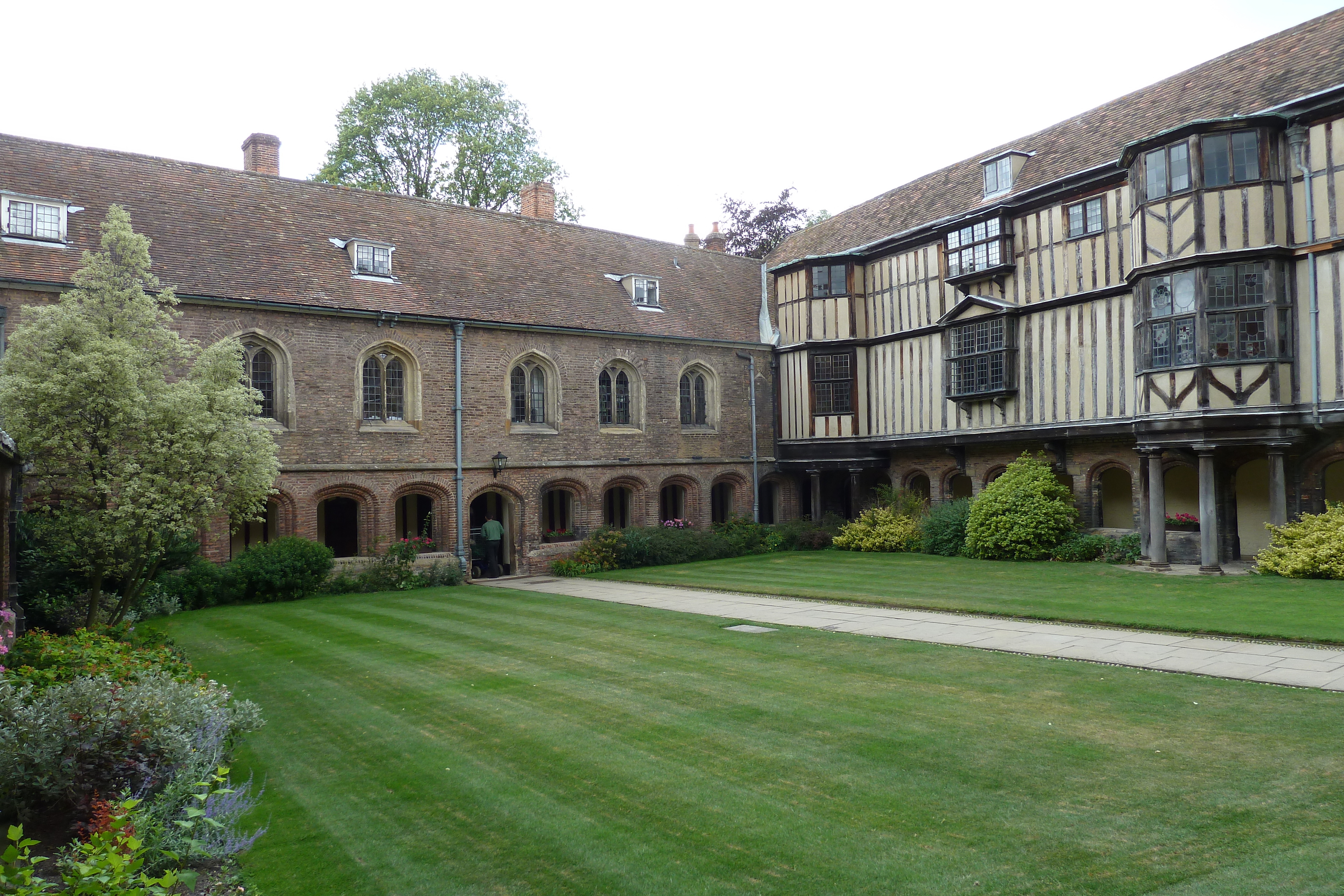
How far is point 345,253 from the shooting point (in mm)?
20656

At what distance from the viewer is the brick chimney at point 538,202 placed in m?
26.8

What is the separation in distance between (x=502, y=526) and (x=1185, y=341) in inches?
588

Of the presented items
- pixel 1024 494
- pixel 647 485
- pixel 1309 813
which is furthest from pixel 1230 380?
pixel 647 485

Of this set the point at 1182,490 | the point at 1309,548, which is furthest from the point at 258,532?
→ the point at 1182,490

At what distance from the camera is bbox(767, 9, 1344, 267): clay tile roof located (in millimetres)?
15914

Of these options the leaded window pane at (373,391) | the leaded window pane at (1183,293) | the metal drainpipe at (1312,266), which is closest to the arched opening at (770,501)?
the leaded window pane at (373,391)

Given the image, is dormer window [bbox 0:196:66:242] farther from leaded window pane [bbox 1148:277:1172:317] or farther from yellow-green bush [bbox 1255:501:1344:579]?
yellow-green bush [bbox 1255:501:1344:579]

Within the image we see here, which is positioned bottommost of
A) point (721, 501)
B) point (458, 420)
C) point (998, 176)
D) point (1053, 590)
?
point (1053, 590)

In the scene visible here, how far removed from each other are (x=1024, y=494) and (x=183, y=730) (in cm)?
1748

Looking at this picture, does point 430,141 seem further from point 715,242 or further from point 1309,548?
point 1309,548

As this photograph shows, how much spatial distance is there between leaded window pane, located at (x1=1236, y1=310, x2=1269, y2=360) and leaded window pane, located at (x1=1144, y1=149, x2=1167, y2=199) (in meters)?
2.59

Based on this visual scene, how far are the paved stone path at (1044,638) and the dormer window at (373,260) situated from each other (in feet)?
31.5

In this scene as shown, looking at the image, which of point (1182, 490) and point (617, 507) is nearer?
point (1182, 490)

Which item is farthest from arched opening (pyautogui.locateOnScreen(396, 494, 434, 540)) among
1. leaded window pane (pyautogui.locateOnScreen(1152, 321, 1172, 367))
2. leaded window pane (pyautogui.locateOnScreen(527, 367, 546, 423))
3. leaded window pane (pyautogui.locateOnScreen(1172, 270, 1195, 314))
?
leaded window pane (pyautogui.locateOnScreen(1172, 270, 1195, 314))
